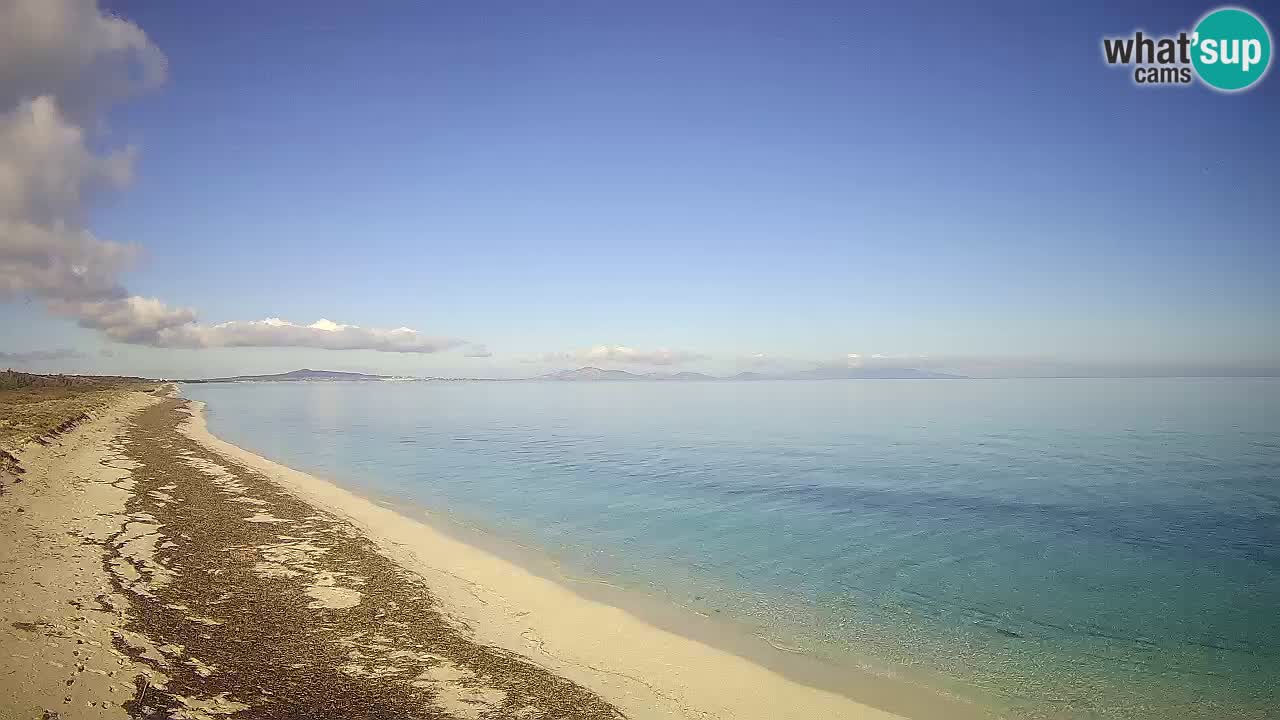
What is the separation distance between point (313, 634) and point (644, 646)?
548 centimetres

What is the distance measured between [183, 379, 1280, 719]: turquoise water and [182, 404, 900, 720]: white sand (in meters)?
1.81

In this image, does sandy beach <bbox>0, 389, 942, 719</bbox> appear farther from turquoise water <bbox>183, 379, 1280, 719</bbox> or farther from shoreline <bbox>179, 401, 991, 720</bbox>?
turquoise water <bbox>183, 379, 1280, 719</bbox>

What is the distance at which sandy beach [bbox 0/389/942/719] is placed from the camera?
771cm

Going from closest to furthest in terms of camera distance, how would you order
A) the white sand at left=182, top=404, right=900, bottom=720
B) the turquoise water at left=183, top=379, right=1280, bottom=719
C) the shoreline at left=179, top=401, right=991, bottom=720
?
the white sand at left=182, top=404, right=900, bottom=720 < the shoreline at left=179, top=401, right=991, bottom=720 < the turquoise water at left=183, top=379, right=1280, bottom=719

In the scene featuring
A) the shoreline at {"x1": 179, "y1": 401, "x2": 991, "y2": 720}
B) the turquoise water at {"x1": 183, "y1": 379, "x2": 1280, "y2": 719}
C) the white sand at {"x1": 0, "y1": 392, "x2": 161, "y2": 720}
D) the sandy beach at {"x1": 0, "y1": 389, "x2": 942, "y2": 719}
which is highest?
the white sand at {"x1": 0, "y1": 392, "x2": 161, "y2": 720}

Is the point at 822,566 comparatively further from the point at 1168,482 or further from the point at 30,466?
the point at 30,466

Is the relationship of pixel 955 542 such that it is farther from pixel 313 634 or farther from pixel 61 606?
pixel 61 606

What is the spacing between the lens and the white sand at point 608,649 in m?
8.59

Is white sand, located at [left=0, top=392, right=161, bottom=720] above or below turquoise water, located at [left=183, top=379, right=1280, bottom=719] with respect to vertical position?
above

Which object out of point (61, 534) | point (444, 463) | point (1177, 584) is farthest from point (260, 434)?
point (1177, 584)

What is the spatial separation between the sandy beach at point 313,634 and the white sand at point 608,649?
0.13ft

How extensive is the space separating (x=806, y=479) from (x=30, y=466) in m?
32.6

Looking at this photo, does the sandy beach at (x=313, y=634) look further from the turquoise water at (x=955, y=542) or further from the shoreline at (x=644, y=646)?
the turquoise water at (x=955, y=542)

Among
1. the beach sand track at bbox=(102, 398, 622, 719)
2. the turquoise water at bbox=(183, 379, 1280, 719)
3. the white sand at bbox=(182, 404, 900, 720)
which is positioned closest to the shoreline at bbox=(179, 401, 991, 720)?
the white sand at bbox=(182, 404, 900, 720)
